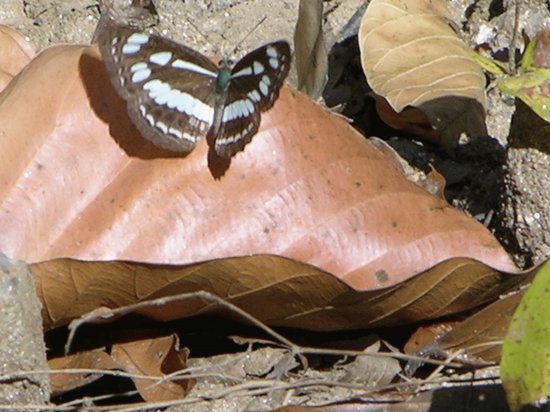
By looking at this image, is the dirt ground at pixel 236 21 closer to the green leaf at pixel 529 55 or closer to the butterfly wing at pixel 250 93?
the green leaf at pixel 529 55

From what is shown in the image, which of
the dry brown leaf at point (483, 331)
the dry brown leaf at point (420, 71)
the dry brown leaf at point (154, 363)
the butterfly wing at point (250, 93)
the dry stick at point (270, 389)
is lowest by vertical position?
the dry brown leaf at point (483, 331)

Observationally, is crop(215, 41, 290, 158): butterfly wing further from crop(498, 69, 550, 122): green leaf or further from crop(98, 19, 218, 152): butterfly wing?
crop(498, 69, 550, 122): green leaf

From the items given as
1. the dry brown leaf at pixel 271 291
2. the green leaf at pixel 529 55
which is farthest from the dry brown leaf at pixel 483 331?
the green leaf at pixel 529 55

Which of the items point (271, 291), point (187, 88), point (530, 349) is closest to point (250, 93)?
point (187, 88)

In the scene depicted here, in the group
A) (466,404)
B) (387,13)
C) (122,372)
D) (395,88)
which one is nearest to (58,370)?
(122,372)

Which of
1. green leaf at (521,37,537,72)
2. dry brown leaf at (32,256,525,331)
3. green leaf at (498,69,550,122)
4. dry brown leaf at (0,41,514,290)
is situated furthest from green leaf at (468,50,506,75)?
dry brown leaf at (32,256,525,331)

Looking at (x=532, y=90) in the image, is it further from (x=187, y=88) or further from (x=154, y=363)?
(x=154, y=363)
